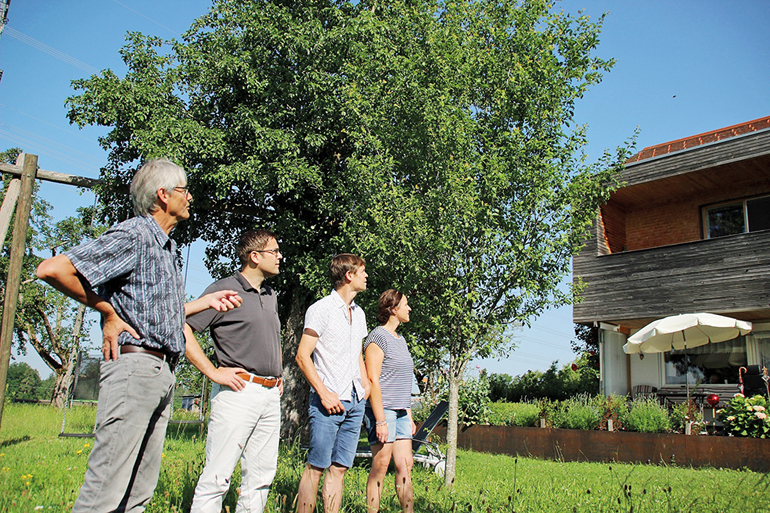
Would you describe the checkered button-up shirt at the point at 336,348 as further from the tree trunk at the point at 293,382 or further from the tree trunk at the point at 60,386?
the tree trunk at the point at 60,386

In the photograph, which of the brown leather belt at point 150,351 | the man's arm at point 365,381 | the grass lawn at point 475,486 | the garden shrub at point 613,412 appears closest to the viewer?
the brown leather belt at point 150,351

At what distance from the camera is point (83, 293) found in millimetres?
2215

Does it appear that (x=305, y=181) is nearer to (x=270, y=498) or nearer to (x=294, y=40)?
(x=294, y=40)

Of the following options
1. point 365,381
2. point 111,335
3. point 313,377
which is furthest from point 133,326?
point 365,381

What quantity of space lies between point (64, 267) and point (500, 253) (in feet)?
20.8

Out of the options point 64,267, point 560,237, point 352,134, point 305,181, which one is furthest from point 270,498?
point 305,181

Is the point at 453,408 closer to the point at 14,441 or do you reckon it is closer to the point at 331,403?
the point at 331,403

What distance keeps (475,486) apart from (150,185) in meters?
5.23

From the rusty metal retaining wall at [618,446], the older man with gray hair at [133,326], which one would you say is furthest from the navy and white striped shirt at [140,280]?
the rusty metal retaining wall at [618,446]

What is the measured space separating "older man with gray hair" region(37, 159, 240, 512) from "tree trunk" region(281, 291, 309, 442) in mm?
9563

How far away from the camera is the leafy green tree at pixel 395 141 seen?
25.3ft

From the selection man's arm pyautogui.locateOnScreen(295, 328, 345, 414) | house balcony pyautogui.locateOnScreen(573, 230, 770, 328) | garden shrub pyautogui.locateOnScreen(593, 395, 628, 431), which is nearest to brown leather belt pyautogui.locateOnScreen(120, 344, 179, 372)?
man's arm pyautogui.locateOnScreen(295, 328, 345, 414)

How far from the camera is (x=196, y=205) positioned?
12125mm

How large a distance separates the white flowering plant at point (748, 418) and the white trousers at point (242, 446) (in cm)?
820
